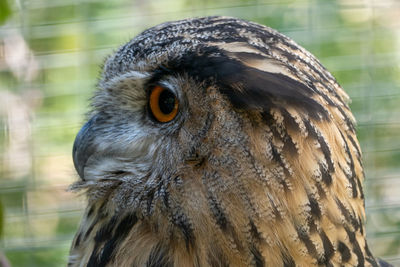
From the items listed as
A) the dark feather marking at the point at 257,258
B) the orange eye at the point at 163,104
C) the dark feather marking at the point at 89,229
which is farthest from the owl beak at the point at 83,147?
the dark feather marking at the point at 257,258

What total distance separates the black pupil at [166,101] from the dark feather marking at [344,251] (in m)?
0.45

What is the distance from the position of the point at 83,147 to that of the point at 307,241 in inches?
24.0

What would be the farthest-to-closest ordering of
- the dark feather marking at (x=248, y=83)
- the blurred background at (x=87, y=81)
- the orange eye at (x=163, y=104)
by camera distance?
the blurred background at (x=87, y=81)
the orange eye at (x=163, y=104)
the dark feather marking at (x=248, y=83)

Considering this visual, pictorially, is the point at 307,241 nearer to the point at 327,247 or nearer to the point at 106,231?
the point at 327,247

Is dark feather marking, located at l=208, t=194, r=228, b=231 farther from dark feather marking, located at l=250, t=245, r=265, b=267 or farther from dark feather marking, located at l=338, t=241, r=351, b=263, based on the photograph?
dark feather marking, located at l=338, t=241, r=351, b=263

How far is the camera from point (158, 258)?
1.27 meters

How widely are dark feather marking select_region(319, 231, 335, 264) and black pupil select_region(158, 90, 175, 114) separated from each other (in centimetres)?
41

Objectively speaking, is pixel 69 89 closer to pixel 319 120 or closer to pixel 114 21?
pixel 114 21

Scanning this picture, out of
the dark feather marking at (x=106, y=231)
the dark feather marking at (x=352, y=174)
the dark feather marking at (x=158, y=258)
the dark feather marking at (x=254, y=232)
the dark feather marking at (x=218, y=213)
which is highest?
the dark feather marking at (x=352, y=174)

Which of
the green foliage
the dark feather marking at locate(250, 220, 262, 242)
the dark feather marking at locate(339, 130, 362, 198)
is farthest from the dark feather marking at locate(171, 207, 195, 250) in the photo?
the green foliage

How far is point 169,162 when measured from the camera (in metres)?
1.23

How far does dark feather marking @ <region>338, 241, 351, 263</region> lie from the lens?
1.20m

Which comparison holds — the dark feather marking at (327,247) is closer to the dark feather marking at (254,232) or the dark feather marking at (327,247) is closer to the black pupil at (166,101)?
the dark feather marking at (254,232)

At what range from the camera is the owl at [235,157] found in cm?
115
